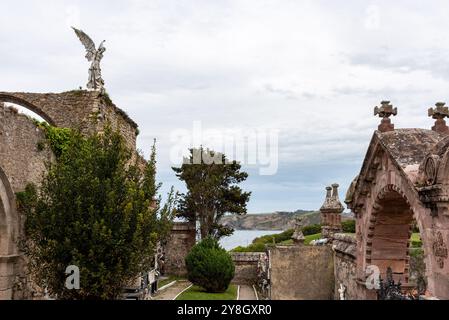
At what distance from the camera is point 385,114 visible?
363 inches

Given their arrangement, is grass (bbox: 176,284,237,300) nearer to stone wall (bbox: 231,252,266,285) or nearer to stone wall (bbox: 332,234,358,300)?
stone wall (bbox: 231,252,266,285)

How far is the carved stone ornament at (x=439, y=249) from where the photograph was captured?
652cm

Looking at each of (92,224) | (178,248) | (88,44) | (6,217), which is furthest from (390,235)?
(178,248)

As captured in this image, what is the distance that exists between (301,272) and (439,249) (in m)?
11.3

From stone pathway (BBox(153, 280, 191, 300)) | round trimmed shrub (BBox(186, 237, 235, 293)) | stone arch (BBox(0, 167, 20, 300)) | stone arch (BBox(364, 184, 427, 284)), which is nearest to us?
stone arch (BBox(364, 184, 427, 284))

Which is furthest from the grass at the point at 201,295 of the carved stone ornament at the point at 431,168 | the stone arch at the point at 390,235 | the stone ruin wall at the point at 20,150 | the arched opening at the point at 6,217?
the carved stone ornament at the point at 431,168

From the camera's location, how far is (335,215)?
19484mm

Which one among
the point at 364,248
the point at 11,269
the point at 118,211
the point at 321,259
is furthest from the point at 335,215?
the point at 11,269

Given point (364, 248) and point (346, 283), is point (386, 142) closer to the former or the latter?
point (364, 248)

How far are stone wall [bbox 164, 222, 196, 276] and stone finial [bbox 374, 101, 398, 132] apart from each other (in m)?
26.2

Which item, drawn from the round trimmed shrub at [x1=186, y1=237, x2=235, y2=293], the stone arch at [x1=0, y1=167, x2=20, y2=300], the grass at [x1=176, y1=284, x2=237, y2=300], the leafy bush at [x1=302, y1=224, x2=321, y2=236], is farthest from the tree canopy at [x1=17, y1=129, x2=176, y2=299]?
the leafy bush at [x1=302, y1=224, x2=321, y2=236]

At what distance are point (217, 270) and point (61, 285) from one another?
14.0 m

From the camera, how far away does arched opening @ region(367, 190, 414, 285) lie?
9.04m

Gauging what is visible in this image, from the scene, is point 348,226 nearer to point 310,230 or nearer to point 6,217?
point 310,230
